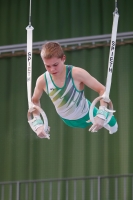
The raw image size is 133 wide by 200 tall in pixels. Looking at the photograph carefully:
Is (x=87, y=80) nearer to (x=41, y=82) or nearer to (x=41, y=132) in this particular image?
(x=41, y=82)

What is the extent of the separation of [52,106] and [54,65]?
4.07 metres

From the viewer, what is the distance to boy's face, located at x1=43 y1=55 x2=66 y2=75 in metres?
4.46

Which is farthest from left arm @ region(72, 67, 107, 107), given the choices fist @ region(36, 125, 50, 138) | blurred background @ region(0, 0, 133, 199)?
blurred background @ region(0, 0, 133, 199)

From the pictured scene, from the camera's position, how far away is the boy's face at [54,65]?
446 cm

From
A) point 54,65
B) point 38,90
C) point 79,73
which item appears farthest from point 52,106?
point 54,65

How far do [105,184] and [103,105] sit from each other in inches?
153

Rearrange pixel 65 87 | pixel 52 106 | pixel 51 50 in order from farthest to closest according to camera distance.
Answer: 1. pixel 52 106
2. pixel 65 87
3. pixel 51 50

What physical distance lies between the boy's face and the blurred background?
12.2 feet

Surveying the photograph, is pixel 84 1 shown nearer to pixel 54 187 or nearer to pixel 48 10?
pixel 48 10

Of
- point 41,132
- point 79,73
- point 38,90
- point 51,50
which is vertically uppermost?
point 51,50

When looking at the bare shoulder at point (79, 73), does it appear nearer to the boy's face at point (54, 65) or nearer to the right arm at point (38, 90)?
the boy's face at point (54, 65)

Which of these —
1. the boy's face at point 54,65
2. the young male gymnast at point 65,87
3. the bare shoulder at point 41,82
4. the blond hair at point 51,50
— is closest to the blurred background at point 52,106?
the young male gymnast at point 65,87

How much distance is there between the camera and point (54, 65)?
14.8 ft

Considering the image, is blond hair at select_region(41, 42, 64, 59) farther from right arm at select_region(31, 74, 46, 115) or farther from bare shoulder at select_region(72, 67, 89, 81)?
right arm at select_region(31, 74, 46, 115)
